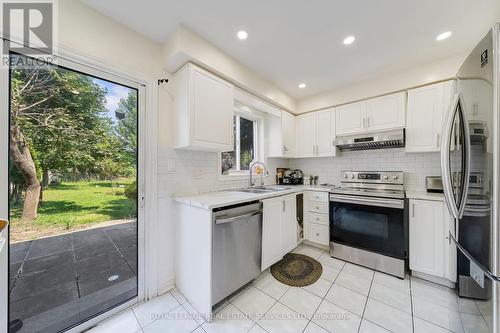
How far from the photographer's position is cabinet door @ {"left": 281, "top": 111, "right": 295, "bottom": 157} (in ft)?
10.5

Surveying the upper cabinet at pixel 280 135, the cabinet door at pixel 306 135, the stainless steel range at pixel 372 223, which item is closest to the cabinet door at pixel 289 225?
the stainless steel range at pixel 372 223

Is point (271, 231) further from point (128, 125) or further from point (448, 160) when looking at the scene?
point (128, 125)

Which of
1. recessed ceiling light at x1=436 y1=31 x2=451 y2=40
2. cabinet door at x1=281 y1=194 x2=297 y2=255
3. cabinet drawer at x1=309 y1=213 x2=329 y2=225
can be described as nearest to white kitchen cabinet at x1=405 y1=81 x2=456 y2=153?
recessed ceiling light at x1=436 y1=31 x2=451 y2=40

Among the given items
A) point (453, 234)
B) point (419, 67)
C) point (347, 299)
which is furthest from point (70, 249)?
point (419, 67)

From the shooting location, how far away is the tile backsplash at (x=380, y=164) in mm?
2508

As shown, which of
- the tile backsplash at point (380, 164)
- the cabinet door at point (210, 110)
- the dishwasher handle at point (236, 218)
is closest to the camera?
the dishwasher handle at point (236, 218)

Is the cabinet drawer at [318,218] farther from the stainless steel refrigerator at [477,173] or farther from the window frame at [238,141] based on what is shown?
the stainless steel refrigerator at [477,173]

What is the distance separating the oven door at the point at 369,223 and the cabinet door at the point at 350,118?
3.47ft

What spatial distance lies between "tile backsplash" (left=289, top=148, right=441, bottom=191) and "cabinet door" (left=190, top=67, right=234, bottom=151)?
2.00 metres

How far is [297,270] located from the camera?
2291mm

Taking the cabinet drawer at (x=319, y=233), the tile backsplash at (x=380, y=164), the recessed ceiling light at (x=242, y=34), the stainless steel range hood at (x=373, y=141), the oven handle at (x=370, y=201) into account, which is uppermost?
the recessed ceiling light at (x=242, y=34)

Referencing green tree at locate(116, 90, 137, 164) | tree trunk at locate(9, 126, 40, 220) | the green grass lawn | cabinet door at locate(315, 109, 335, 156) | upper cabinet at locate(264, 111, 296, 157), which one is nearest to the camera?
tree trunk at locate(9, 126, 40, 220)

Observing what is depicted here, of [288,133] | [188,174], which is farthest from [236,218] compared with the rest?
[288,133]

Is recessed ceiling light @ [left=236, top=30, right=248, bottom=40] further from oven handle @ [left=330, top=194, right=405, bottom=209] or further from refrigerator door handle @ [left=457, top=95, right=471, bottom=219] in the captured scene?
oven handle @ [left=330, top=194, right=405, bottom=209]
